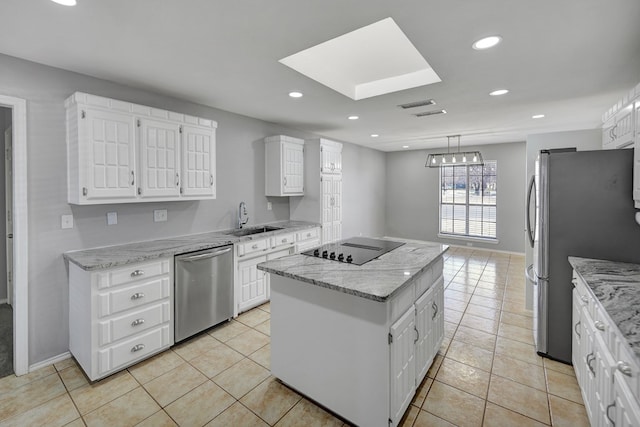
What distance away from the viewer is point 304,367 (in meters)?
2.04

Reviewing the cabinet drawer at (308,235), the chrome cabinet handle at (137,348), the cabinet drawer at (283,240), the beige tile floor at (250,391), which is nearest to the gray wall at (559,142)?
the beige tile floor at (250,391)

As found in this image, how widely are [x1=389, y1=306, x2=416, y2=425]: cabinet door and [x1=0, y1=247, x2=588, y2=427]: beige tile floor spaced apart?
0.19 metres

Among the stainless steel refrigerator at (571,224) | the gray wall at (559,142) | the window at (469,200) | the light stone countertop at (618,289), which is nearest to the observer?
the light stone countertop at (618,289)

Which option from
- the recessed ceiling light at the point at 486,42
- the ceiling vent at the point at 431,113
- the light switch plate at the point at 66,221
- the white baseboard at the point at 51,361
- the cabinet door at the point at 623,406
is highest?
the ceiling vent at the point at 431,113

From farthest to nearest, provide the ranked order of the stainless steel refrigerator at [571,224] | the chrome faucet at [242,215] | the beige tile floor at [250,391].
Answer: the chrome faucet at [242,215], the stainless steel refrigerator at [571,224], the beige tile floor at [250,391]

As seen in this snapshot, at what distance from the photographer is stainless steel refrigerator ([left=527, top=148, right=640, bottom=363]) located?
2.24 m

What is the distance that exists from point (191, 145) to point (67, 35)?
132 cm

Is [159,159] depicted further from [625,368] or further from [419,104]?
[625,368]

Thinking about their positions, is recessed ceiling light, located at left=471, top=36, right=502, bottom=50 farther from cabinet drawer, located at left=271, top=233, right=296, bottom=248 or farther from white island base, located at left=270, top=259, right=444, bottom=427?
cabinet drawer, located at left=271, top=233, right=296, bottom=248

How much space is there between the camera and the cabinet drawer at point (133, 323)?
230 centimetres

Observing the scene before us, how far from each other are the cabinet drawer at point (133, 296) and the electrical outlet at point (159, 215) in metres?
0.84

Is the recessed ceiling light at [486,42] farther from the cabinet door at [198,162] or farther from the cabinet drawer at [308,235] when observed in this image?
the cabinet drawer at [308,235]

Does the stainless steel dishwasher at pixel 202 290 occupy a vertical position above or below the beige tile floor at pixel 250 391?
above

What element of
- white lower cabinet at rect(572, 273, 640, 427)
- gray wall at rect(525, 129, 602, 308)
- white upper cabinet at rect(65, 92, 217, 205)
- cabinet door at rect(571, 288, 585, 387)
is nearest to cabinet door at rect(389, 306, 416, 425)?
white lower cabinet at rect(572, 273, 640, 427)
